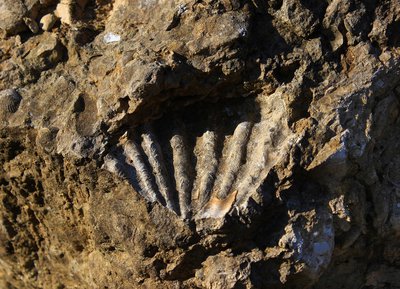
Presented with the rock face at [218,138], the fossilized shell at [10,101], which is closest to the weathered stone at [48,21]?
the rock face at [218,138]

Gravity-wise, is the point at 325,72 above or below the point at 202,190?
above

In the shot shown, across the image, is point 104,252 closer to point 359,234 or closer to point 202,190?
point 202,190

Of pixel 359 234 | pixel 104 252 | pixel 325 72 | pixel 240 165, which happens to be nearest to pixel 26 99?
pixel 104 252

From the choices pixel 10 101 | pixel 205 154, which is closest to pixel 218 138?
pixel 205 154

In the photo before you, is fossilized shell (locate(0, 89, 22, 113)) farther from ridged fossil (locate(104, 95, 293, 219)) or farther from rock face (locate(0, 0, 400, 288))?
ridged fossil (locate(104, 95, 293, 219))

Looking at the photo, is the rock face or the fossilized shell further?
the fossilized shell

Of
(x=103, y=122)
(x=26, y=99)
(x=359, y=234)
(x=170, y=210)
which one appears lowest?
(x=359, y=234)

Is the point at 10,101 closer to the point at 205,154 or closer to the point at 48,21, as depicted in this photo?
the point at 48,21

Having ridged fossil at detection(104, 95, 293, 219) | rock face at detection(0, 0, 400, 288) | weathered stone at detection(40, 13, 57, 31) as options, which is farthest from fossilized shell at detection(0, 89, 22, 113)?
ridged fossil at detection(104, 95, 293, 219)
